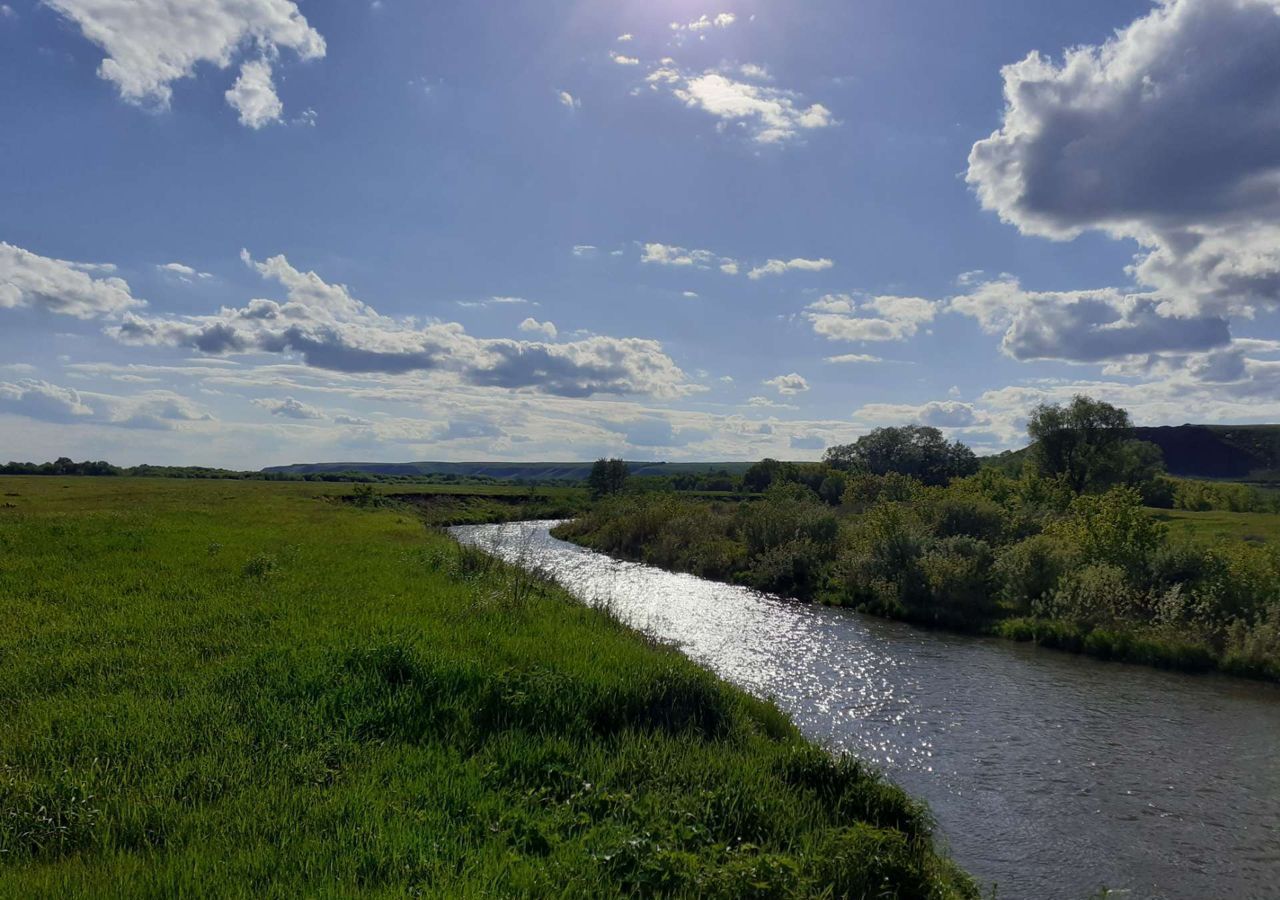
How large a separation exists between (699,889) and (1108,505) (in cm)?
2941

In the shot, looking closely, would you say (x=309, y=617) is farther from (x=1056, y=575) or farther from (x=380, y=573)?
(x=1056, y=575)

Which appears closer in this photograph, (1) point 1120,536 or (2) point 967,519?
(1) point 1120,536

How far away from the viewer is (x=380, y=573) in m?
21.1

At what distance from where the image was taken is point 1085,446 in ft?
210

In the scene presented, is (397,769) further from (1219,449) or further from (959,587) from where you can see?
(1219,449)

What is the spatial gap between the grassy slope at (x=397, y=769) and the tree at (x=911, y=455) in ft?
325

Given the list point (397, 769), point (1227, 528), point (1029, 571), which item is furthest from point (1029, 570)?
point (397, 769)

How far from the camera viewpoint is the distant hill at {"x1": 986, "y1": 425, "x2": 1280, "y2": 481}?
16625 cm

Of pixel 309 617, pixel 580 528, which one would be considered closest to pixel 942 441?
pixel 580 528

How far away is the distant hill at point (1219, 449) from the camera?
16625cm

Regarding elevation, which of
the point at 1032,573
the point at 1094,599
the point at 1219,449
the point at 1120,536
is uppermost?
the point at 1219,449

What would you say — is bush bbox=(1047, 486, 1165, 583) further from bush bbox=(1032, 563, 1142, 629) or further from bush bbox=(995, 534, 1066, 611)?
bush bbox=(995, 534, 1066, 611)

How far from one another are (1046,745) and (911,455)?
99213 millimetres

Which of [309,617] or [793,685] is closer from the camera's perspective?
[309,617]
